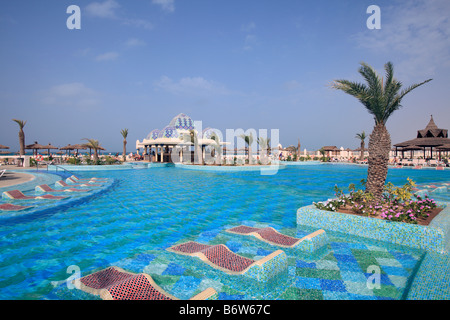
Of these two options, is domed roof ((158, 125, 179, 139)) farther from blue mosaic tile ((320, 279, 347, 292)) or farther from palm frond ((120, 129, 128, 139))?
blue mosaic tile ((320, 279, 347, 292))

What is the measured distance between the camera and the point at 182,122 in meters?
30.5

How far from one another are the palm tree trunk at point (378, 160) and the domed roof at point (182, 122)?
25.5 metres

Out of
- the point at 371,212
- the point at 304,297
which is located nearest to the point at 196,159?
the point at 371,212

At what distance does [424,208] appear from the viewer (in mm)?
5316

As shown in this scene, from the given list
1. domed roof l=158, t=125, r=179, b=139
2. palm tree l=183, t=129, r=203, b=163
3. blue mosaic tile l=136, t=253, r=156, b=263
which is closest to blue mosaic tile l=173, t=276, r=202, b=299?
blue mosaic tile l=136, t=253, r=156, b=263

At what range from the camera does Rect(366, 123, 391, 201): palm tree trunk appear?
6348 millimetres

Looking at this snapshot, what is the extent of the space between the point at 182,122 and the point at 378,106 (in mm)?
25909

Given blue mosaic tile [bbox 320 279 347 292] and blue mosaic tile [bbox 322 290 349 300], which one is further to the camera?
blue mosaic tile [bbox 320 279 347 292]

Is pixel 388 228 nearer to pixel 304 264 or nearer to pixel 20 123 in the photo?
pixel 304 264

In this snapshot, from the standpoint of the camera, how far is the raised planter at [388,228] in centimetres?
427

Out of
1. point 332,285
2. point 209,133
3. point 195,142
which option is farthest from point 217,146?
point 332,285

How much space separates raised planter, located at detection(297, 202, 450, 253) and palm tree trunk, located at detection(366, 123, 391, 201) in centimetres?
135

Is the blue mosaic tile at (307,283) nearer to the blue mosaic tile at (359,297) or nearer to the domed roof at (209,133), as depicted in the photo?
the blue mosaic tile at (359,297)
